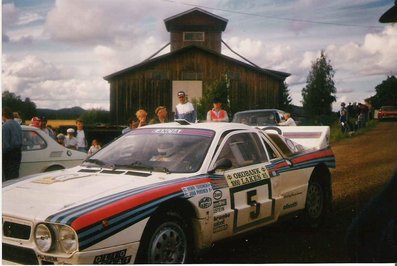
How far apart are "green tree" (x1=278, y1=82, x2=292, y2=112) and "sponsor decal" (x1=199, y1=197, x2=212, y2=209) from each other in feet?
7.77

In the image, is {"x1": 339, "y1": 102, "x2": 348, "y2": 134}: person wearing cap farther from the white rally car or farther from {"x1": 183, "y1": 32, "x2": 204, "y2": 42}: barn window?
{"x1": 183, "y1": 32, "x2": 204, "y2": 42}: barn window

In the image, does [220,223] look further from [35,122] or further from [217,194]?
[35,122]

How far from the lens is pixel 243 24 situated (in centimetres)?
550

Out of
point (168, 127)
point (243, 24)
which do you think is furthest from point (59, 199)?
point (243, 24)

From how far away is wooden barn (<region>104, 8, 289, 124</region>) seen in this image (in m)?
5.91

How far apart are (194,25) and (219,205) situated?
343 centimetres

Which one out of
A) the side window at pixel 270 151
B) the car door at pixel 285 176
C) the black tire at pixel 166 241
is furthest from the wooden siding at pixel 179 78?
the black tire at pixel 166 241

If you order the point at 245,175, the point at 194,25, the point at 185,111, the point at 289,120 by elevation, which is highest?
the point at 194,25

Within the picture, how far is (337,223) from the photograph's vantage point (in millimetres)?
5605

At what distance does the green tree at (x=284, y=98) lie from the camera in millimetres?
6070

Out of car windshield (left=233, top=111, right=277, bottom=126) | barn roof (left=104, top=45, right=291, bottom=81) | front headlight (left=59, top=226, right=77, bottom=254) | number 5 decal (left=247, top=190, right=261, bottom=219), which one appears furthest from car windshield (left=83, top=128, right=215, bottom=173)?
car windshield (left=233, top=111, right=277, bottom=126)

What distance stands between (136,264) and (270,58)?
3185 mm

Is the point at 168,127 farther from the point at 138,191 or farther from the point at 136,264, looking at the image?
the point at 136,264

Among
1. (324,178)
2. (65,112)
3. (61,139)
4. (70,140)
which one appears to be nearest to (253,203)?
(324,178)
